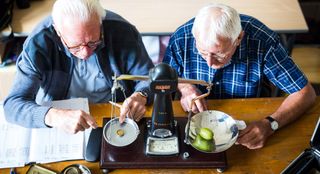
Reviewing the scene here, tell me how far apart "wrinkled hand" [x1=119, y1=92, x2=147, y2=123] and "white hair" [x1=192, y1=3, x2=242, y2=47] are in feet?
1.15

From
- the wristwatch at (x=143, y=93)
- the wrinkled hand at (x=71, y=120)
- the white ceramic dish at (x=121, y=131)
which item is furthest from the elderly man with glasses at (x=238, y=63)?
the wrinkled hand at (x=71, y=120)

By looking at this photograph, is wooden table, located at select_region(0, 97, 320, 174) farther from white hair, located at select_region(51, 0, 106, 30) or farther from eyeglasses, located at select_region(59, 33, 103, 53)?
white hair, located at select_region(51, 0, 106, 30)

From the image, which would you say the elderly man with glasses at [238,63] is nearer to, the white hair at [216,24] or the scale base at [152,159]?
the white hair at [216,24]

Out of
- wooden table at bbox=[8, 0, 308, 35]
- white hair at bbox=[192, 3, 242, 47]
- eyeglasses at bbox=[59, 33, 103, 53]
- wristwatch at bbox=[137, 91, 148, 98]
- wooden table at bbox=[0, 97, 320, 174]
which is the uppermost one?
white hair at bbox=[192, 3, 242, 47]

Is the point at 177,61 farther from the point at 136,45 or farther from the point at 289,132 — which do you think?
the point at 289,132

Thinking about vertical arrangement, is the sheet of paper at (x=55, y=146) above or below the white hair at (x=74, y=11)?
below

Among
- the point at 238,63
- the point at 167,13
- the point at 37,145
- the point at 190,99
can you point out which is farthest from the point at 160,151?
the point at 167,13

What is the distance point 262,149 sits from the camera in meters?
1.55

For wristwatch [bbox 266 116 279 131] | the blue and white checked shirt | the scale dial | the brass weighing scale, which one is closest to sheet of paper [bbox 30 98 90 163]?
the brass weighing scale

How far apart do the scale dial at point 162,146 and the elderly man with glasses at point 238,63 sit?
0.76 ft

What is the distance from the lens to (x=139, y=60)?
183cm

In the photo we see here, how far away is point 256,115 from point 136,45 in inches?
24.1

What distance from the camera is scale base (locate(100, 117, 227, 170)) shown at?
1.43 m

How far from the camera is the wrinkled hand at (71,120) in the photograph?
150 cm
